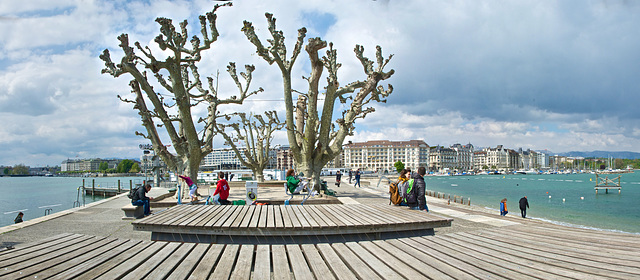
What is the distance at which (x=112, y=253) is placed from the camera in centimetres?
402

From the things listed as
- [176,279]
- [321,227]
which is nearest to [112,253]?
[176,279]

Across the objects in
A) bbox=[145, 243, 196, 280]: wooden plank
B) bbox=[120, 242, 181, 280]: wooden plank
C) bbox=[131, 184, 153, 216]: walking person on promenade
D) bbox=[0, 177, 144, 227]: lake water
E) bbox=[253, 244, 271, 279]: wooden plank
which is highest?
bbox=[120, 242, 181, 280]: wooden plank

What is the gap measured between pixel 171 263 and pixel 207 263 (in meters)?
0.37

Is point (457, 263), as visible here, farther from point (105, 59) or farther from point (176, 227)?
point (105, 59)

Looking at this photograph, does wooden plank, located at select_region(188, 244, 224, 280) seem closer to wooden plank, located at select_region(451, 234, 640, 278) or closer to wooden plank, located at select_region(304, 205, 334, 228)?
wooden plank, located at select_region(304, 205, 334, 228)

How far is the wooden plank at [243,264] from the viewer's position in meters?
3.39

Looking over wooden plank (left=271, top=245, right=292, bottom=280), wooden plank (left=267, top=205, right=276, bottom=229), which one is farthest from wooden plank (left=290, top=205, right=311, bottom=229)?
wooden plank (left=271, top=245, right=292, bottom=280)

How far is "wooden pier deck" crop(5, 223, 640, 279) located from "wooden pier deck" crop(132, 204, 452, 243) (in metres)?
1.35

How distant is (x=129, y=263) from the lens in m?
3.67

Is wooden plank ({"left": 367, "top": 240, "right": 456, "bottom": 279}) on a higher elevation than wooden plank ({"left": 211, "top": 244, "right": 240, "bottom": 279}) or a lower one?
higher

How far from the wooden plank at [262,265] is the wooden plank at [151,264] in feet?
3.32

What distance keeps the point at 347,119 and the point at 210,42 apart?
8.38m

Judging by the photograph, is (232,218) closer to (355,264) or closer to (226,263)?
(226,263)

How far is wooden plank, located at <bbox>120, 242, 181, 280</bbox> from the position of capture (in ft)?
10.9
